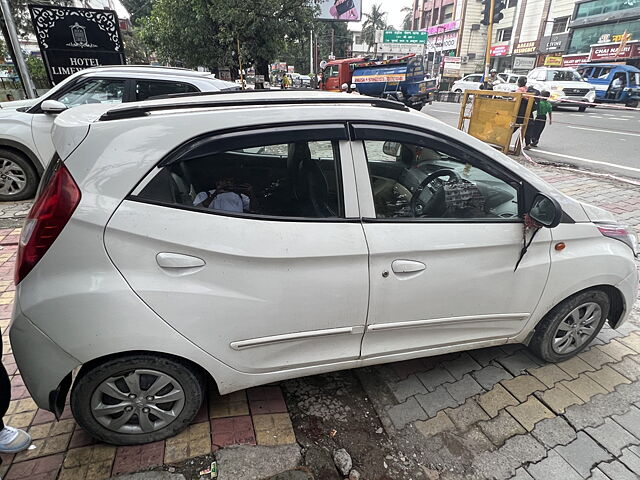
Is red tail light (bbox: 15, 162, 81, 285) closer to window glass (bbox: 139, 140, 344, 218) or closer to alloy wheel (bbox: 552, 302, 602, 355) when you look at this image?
window glass (bbox: 139, 140, 344, 218)

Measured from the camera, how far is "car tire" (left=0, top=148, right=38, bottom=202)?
5.14 m

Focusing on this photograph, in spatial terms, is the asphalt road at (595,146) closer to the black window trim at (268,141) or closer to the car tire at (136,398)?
the black window trim at (268,141)

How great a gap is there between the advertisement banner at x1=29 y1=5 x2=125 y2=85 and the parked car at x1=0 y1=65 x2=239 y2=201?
12.0 feet

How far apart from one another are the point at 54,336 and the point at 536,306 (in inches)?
101

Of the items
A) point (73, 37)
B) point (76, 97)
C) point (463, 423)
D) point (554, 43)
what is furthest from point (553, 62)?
point (463, 423)

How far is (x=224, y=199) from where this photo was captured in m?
1.81

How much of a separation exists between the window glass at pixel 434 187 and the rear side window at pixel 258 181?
29 centimetres

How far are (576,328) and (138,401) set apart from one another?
2.69 m

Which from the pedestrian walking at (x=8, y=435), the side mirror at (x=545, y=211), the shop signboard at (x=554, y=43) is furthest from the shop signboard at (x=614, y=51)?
the pedestrian walking at (x=8, y=435)

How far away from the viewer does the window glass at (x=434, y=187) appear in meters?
2.12

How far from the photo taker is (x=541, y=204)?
2068mm

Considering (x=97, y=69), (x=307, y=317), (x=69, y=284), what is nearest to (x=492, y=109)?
(x=97, y=69)

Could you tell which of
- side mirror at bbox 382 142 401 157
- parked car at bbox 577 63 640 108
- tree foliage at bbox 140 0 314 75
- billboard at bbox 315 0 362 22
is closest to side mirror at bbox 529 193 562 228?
side mirror at bbox 382 142 401 157

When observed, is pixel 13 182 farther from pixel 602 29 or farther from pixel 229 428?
pixel 602 29
